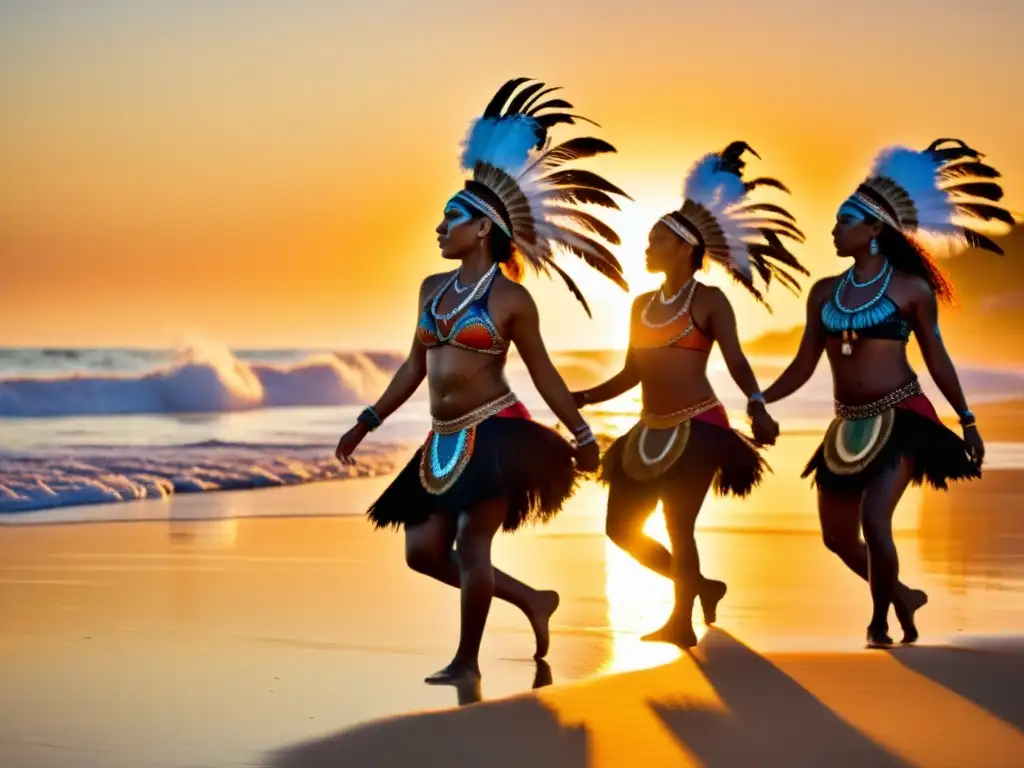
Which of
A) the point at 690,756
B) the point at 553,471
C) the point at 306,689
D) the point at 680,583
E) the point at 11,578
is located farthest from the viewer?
the point at 11,578

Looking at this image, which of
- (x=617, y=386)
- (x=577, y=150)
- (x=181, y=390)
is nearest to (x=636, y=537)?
(x=617, y=386)

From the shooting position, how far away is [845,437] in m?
8.76

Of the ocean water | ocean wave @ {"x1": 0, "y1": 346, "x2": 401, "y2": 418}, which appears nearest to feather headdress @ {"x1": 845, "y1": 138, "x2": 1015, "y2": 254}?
the ocean water

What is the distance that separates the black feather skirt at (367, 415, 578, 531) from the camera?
773cm

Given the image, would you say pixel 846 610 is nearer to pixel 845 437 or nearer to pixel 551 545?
pixel 845 437

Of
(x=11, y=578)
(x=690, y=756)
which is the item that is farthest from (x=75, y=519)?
(x=690, y=756)

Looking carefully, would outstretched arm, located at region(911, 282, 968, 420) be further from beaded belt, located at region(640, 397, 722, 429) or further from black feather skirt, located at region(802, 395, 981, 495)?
beaded belt, located at region(640, 397, 722, 429)

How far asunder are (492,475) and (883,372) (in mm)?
1971

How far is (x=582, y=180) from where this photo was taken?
27.5 feet

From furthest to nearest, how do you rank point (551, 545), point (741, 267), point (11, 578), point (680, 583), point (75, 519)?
point (75, 519), point (551, 545), point (11, 578), point (741, 267), point (680, 583)

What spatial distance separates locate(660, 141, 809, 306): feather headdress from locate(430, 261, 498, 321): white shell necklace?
142 centimetres

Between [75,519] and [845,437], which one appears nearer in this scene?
[845,437]

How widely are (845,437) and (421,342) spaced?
1.98 m

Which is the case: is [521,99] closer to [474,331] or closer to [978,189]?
[474,331]
